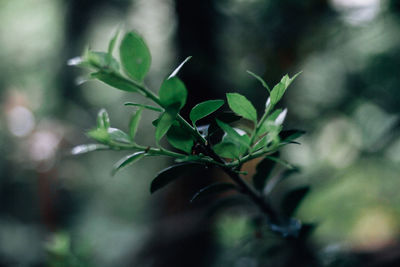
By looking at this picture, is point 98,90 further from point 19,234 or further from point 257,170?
point 257,170

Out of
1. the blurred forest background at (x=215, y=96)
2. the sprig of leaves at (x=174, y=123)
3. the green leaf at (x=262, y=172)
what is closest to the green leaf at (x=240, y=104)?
the sprig of leaves at (x=174, y=123)

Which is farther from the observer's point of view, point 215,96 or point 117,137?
point 215,96

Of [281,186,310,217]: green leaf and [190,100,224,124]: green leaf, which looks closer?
[190,100,224,124]: green leaf

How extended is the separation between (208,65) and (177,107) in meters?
0.83

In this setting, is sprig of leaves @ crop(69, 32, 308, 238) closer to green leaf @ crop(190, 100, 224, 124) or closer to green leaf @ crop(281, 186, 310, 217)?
green leaf @ crop(190, 100, 224, 124)

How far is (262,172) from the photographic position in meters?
0.36

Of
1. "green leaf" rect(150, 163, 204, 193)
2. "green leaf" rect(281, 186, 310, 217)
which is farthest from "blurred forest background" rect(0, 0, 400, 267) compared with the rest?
"green leaf" rect(150, 163, 204, 193)

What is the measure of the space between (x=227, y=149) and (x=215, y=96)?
2.72 feet

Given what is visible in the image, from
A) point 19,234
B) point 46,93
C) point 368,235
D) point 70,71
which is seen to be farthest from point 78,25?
point 368,235

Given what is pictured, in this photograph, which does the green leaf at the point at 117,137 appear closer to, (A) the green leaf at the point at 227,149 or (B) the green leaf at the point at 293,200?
(A) the green leaf at the point at 227,149

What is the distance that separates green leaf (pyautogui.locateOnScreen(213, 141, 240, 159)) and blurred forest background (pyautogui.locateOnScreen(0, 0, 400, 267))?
0.40 m

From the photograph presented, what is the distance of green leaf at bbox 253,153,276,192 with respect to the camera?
1.14ft

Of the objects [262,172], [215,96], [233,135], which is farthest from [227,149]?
[215,96]

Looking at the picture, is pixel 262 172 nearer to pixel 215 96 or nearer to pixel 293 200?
pixel 293 200
